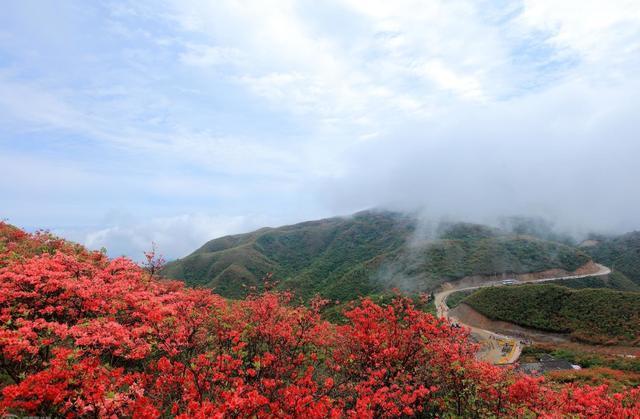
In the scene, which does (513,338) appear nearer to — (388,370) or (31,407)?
(388,370)

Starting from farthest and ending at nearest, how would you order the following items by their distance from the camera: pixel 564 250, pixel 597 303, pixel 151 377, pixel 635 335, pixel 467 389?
pixel 564 250 → pixel 597 303 → pixel 635 335 → pixel 467 389 → pixel 151 377

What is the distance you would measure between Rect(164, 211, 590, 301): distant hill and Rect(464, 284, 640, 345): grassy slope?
913 inches

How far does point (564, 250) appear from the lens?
4683 inches

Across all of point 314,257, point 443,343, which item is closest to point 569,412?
point 443,343

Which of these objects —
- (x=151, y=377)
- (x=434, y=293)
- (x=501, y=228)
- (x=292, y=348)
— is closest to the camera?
(x=151, y=377)

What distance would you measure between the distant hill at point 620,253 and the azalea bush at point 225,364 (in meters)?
151

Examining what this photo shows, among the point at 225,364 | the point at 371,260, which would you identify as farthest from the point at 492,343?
the point at 371,260

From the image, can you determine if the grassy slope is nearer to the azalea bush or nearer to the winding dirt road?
the winding dirt road

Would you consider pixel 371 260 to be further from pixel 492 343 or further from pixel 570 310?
pixel 492 343

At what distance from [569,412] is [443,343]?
132 inches

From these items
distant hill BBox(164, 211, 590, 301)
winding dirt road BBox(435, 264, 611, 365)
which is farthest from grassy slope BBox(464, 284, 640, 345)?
distant hill BBox(164, 211, 590, 301)

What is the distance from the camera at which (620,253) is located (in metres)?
147

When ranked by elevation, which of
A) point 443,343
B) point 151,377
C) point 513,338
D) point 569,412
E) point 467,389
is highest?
point 151,377

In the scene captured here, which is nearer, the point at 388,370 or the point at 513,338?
the point at 388,370
